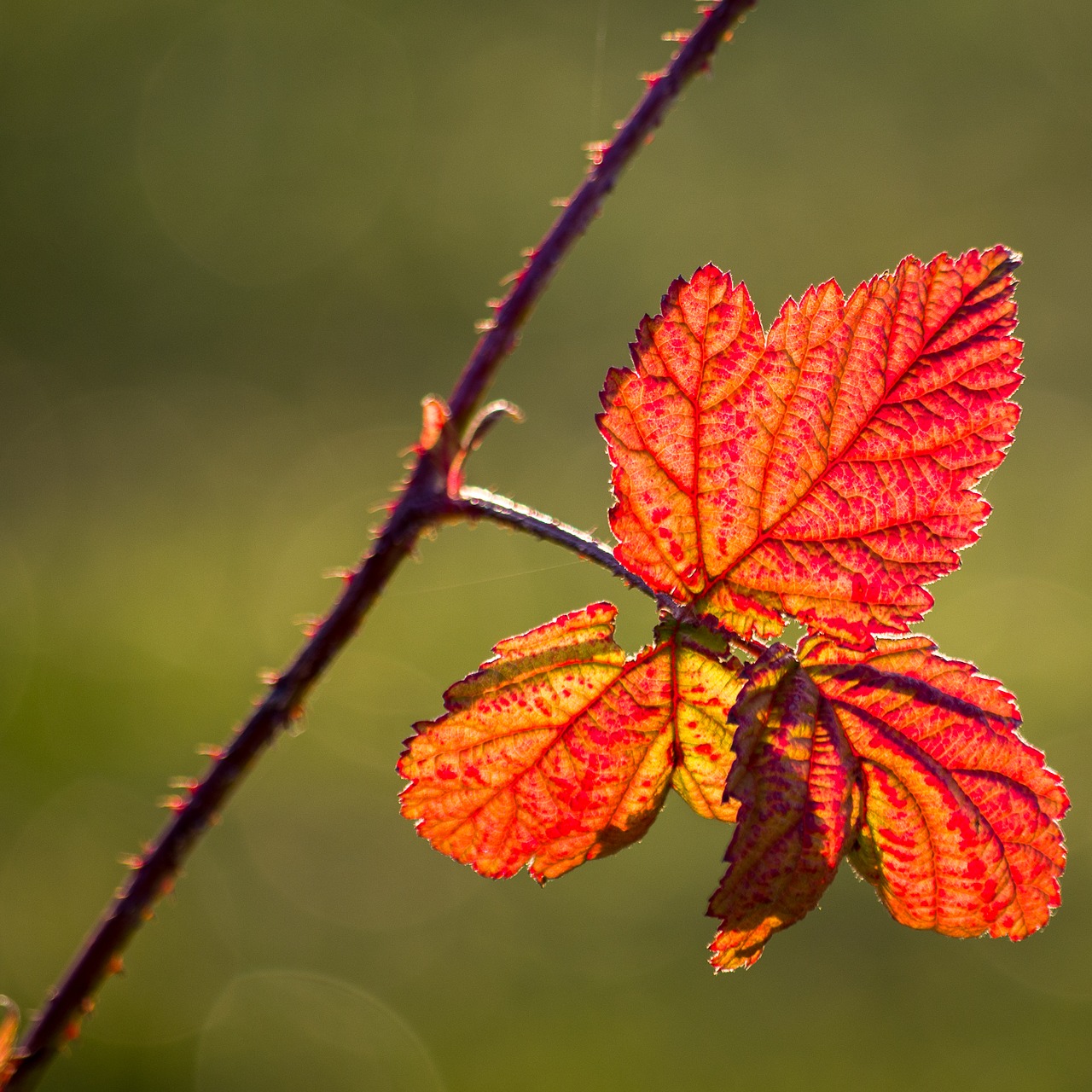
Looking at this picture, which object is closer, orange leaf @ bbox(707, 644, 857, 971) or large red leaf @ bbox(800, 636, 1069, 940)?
orange leaf @ bbox(707, 644, 857, 971)

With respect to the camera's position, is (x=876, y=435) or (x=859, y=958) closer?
(x=876, y=435)

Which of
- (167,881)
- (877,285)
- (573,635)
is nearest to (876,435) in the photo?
(877,285)

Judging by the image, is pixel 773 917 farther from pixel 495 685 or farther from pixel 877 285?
pixel 877 285

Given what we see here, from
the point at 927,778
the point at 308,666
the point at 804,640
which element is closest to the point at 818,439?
the point at 804,640

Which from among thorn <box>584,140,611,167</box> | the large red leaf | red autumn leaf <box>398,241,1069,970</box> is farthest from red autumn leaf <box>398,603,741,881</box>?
thorn <box>584,140,611,167</box>

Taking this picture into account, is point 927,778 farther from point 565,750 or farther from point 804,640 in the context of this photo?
point 565,750

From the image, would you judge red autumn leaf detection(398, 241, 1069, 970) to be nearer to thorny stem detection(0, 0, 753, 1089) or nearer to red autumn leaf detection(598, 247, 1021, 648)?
red autumn leaf detection(598, 247, 1021, 648)
